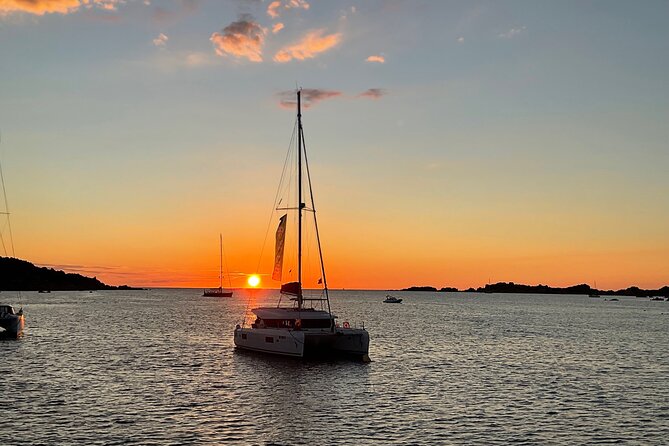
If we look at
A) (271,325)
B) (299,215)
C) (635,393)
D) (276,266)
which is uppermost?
(299,215)

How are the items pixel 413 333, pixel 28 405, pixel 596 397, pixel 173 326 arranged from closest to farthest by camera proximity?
pixel 28 405
pixel 596 397
pixel 413 333
pixel 173 326

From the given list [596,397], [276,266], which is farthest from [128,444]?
[276,266]

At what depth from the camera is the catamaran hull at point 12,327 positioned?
239ft

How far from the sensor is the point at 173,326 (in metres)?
108

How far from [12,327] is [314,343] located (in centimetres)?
3996

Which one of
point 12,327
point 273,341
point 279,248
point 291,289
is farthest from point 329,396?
point 12,327

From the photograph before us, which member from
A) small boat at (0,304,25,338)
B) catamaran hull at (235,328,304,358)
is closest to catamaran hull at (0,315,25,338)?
small boat at (0,304,25,338)

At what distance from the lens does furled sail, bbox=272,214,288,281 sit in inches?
2303

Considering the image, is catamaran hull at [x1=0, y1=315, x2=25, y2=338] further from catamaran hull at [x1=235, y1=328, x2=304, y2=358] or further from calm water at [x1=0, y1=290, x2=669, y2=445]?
catamaran hull at [x1=235, y1=328, x2=304, y2=358]

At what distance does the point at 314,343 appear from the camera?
54.0 meters

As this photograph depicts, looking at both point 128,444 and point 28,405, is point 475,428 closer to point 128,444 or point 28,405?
point 128,444

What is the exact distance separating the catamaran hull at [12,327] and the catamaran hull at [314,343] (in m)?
32.8

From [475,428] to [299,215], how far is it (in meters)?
28.6

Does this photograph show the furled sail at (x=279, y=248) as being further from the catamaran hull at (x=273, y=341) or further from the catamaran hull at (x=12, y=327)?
the catamaran hull at (x=12, y=327)
